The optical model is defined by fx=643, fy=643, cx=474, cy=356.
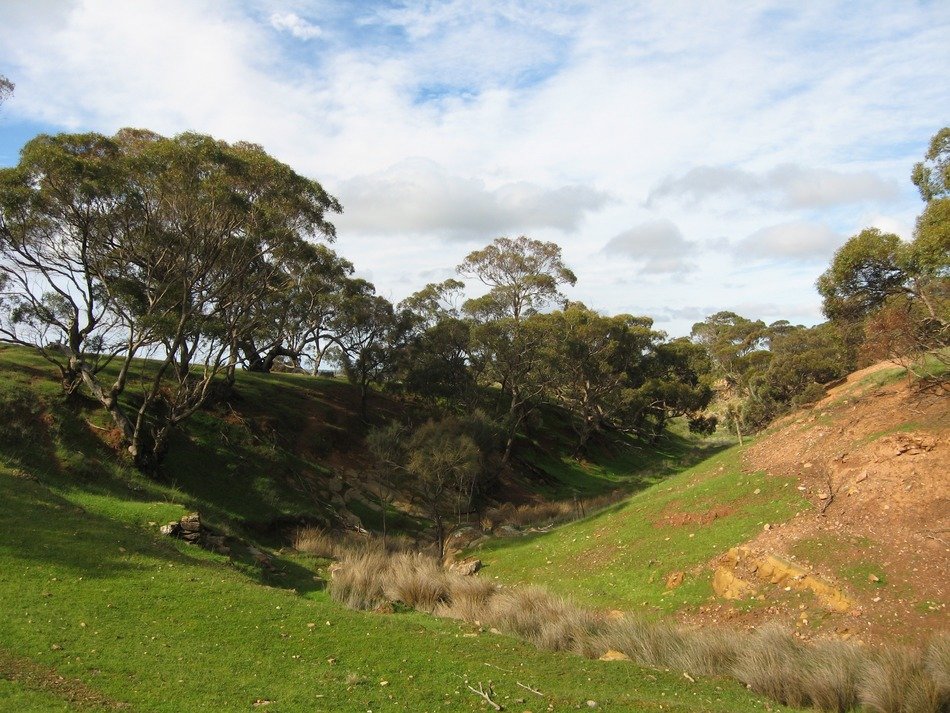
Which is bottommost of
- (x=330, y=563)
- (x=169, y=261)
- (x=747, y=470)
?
(x=330, y=563)

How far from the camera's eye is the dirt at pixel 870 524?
49.9ft

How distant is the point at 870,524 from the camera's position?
1777cm

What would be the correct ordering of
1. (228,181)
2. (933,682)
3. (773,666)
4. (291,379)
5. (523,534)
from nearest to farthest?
(933,682) < (773,666) < (228,181) < (523,534) < (291,379)

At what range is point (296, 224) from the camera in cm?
3008

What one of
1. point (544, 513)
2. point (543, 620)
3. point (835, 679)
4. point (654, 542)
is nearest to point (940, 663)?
point (835, 679)

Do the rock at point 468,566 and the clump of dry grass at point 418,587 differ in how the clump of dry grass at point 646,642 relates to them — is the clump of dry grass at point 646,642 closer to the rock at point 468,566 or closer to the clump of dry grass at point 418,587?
the clump of dry grass at point 418,587

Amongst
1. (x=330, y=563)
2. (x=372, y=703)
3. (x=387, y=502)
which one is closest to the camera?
(x=372, y=703)

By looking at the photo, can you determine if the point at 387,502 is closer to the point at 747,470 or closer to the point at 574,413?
the point at 747,470

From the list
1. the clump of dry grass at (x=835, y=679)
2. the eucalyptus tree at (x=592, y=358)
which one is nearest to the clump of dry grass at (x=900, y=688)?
the clump of dry grass at (x=835, y=679)

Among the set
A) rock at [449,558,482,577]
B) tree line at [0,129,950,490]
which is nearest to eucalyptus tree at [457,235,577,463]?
tree line at [0,129,950,490]

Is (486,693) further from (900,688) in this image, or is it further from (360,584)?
(360,584)

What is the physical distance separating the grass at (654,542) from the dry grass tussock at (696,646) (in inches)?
164

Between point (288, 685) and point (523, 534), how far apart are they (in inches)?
818

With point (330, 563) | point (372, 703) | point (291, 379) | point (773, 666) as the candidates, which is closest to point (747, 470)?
point (773, 666)
